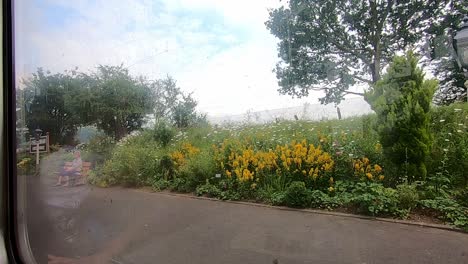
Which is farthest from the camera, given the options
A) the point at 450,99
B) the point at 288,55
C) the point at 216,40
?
the point at 216,40

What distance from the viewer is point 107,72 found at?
1.49m

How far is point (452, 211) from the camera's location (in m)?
1.00

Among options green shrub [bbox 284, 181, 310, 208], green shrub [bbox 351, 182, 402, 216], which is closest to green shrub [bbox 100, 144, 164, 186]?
green shrub [bbox 284, 181, 310, 208]

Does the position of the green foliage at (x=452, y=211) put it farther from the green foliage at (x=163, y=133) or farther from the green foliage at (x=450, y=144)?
the green foliage at (x=163, y=133)

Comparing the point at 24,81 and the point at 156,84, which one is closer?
the point at 156,84

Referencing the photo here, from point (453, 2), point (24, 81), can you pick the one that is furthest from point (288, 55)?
point (24, 81)

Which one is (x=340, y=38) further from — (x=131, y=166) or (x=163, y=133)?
(x=131, y=166)

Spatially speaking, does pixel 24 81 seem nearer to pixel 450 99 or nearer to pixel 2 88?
pixel 2 88

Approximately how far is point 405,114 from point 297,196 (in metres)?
0.53

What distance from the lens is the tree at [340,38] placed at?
1054mm

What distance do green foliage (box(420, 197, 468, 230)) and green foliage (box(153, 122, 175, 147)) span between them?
45.2 inches

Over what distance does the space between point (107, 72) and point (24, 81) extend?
47 centimetres

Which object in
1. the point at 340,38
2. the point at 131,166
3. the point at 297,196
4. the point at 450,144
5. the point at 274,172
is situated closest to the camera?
the point at 450,144

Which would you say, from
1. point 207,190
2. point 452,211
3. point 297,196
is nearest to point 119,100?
point 207,190
